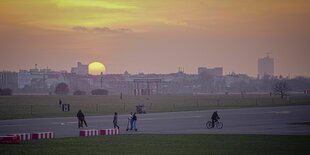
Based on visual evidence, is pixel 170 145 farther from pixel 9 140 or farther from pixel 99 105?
pixel 99 105

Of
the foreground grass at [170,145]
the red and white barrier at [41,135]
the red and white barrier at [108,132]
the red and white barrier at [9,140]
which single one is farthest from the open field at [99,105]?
the foreground grass at [170,145]

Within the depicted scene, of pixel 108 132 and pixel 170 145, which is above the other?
pixel 108 132

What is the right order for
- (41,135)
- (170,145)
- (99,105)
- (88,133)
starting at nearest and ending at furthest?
(170,145) < (41,135) < (88,133) < (99,105)

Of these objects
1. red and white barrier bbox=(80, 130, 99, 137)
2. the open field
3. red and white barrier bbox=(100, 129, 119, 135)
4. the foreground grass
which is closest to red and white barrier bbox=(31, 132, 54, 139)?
the foreground grass

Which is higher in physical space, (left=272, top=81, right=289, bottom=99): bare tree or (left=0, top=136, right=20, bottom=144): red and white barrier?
(left=272, top=81, right=289, bottom=99): bare tree

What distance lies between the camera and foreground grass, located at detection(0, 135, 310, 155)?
32188 millimetres

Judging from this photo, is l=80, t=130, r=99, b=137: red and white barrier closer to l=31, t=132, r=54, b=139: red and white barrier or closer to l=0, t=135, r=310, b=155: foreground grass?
l=0, t=135, r=310, b=155: foreground grass

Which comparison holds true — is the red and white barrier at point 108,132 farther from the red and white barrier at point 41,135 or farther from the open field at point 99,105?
the open field at point 99,105

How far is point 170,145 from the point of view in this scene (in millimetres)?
35812

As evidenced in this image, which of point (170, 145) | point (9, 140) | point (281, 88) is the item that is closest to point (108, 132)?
point (9, 140)

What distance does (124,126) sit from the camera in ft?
184

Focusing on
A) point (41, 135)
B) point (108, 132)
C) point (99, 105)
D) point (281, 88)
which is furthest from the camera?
point (281, 88)

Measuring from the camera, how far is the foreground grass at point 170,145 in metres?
32.2

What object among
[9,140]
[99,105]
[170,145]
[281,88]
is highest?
[281,88]
